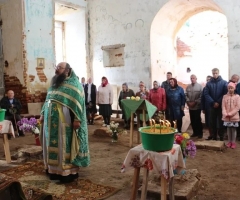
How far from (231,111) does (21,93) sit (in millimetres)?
6571

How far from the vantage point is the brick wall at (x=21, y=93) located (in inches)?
388

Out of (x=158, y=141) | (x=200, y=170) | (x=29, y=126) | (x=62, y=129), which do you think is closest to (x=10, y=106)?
(x=29, y=126)

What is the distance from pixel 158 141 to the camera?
3102mm

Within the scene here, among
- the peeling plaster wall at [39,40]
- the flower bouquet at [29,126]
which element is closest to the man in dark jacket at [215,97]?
the flower bouquet at [29,126]

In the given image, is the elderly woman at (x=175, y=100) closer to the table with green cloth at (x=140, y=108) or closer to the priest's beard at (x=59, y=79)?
the table with green cloth at (x=140, y=108)

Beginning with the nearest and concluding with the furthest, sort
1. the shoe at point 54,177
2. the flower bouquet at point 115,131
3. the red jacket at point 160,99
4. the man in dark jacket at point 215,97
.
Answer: the shoe at point 54,177
the man in dark jacket at point 215,97
the flower bouquet at point 115,131
the red jacket at point 160,99

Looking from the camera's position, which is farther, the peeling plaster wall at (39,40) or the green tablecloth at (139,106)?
the peeling plaster wall at (39,40)

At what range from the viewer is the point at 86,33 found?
40.2 ft

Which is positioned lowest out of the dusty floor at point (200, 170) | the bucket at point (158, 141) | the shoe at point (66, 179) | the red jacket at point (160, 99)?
the dusty floor at point (200, 170)

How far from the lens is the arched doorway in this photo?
10266 mm

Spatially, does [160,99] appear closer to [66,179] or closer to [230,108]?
[230,108]

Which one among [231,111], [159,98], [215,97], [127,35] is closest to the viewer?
[231,111]

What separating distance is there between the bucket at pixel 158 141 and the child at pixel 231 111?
3.95 metres

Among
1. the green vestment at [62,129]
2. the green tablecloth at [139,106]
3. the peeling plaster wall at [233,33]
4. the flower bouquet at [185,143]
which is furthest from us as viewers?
the peeling plaster wall at [233,33]
